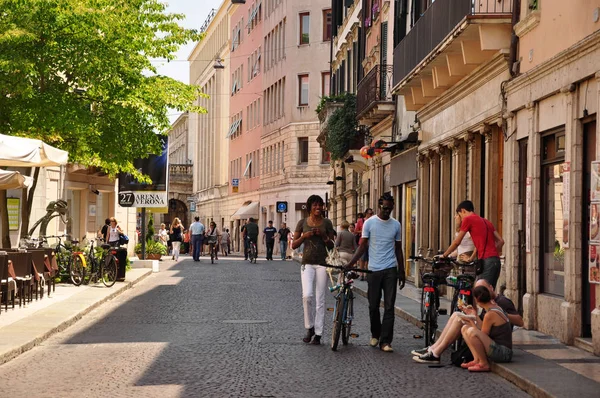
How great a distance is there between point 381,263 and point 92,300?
8.82 metres

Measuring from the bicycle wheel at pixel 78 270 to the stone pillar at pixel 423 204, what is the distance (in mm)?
7577

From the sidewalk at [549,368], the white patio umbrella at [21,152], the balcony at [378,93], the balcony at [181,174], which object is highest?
the balcony at [181,174]

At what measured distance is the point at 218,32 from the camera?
105 metres

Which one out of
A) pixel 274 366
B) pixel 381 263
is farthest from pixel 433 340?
pixel 274 366

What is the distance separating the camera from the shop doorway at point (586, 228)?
50.0 feet

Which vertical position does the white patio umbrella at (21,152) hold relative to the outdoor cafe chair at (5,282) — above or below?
above

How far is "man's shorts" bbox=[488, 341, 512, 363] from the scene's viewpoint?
12703mm

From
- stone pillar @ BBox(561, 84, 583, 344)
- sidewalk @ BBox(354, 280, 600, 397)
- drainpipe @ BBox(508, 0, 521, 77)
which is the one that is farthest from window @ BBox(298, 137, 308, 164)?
stone pillar @ BBox(561, 84, 583, 344)

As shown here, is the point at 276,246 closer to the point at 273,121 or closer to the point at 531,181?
the point at 273,121

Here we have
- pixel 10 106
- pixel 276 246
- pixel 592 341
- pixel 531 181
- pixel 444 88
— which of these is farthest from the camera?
pixel 276 246

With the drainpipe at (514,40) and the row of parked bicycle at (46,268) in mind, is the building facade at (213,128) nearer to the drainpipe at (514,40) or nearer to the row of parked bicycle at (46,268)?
the row of parked bicycle at (46,268)

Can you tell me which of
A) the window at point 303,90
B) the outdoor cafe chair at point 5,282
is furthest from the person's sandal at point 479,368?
the window at point 303,90

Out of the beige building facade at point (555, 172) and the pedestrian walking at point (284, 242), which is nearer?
the beige building facade at point (555, 172)

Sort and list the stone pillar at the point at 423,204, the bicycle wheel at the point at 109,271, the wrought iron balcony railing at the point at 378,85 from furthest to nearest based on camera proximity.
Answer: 1. the wrought iron balcony railing at the point at 378,85
2. the stone pillar at the point at 423,204
3. the bicycle wheel at the point at 109,271
